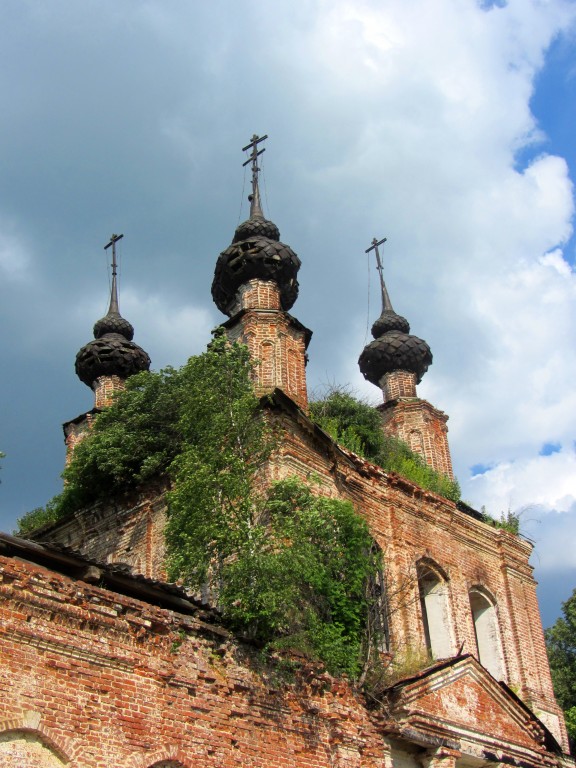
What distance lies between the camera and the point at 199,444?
1416 cm

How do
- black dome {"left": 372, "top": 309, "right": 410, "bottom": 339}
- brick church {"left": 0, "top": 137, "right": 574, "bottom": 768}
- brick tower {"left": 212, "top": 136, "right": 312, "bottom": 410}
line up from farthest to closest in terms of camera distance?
black dome {"left": 372, "top": 309, "right": 410, "bottom": 339}
brick tower {"left": 212, "top": 136, "right": 312, "bottom": 410}
brick church {"left": 0, "top": 137, "right": 574, "bottom": 768}

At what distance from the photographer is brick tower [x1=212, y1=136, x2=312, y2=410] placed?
18875mm

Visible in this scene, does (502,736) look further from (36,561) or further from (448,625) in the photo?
(36,561)

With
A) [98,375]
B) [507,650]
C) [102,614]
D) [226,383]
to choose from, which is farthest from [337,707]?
[98,375]

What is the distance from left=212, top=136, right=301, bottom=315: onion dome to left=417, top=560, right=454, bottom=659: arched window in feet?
22.5

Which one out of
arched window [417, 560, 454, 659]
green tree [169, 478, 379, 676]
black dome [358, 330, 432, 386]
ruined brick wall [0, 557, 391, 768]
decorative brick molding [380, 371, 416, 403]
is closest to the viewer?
ruined brick wall [0, 557, 391, 768]

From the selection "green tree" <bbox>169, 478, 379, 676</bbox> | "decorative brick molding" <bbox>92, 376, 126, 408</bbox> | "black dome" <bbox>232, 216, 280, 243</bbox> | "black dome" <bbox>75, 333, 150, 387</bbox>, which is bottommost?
"green tree" <bbox>169, 478, 379, 676</bbox>

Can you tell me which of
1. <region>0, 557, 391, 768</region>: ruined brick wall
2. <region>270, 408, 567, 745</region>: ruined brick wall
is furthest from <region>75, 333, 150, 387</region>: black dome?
<region>0, 557, 391, 768</region>: ruined brick wall

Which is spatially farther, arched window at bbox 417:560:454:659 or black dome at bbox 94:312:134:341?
black dome at bbox 94:312:134:341

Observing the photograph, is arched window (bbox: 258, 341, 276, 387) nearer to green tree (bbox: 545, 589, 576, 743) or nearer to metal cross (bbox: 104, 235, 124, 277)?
metal cross (bbox: 104, 235, 124, 277)

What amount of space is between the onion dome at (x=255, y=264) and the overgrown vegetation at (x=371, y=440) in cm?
257

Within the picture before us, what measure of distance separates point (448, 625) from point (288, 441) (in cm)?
531

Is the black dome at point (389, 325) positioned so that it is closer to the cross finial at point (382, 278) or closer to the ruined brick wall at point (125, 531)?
the cross finial at point (382, 278)

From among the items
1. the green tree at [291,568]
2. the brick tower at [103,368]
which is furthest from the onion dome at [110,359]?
the green tree at [291,568]
